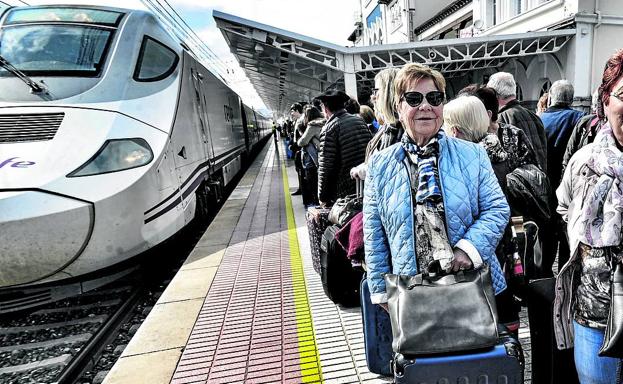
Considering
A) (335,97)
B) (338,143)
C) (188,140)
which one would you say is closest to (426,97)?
(338,143)

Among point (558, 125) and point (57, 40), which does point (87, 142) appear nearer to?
point (57, 40)

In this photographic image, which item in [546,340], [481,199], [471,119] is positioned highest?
[471,119]

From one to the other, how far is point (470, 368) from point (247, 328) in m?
2.09

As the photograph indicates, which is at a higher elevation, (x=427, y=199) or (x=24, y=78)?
(x=24, y=78)

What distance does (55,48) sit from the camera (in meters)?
4.66

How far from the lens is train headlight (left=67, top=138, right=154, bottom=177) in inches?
145

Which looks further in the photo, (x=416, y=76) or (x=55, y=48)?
(x=55, y=48)

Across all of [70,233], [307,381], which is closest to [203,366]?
[307,381]

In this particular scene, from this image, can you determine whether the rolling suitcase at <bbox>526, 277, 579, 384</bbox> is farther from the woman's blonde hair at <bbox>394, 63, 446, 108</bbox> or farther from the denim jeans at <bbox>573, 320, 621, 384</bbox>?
the woman's blonde hair at <bbox>394, 63, 446, 108</bbox>

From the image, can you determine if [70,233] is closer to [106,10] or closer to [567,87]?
[106,10]

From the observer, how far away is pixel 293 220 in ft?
21.3

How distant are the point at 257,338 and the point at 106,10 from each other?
4.51 m

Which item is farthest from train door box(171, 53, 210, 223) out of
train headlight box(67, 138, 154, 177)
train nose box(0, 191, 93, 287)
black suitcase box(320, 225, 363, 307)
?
black suitcase box(320, 225, 363, 307)

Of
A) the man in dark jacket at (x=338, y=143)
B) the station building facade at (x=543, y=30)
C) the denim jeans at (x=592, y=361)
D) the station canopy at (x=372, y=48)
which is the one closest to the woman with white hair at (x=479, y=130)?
the denim jeans at (x=592, y=361)
